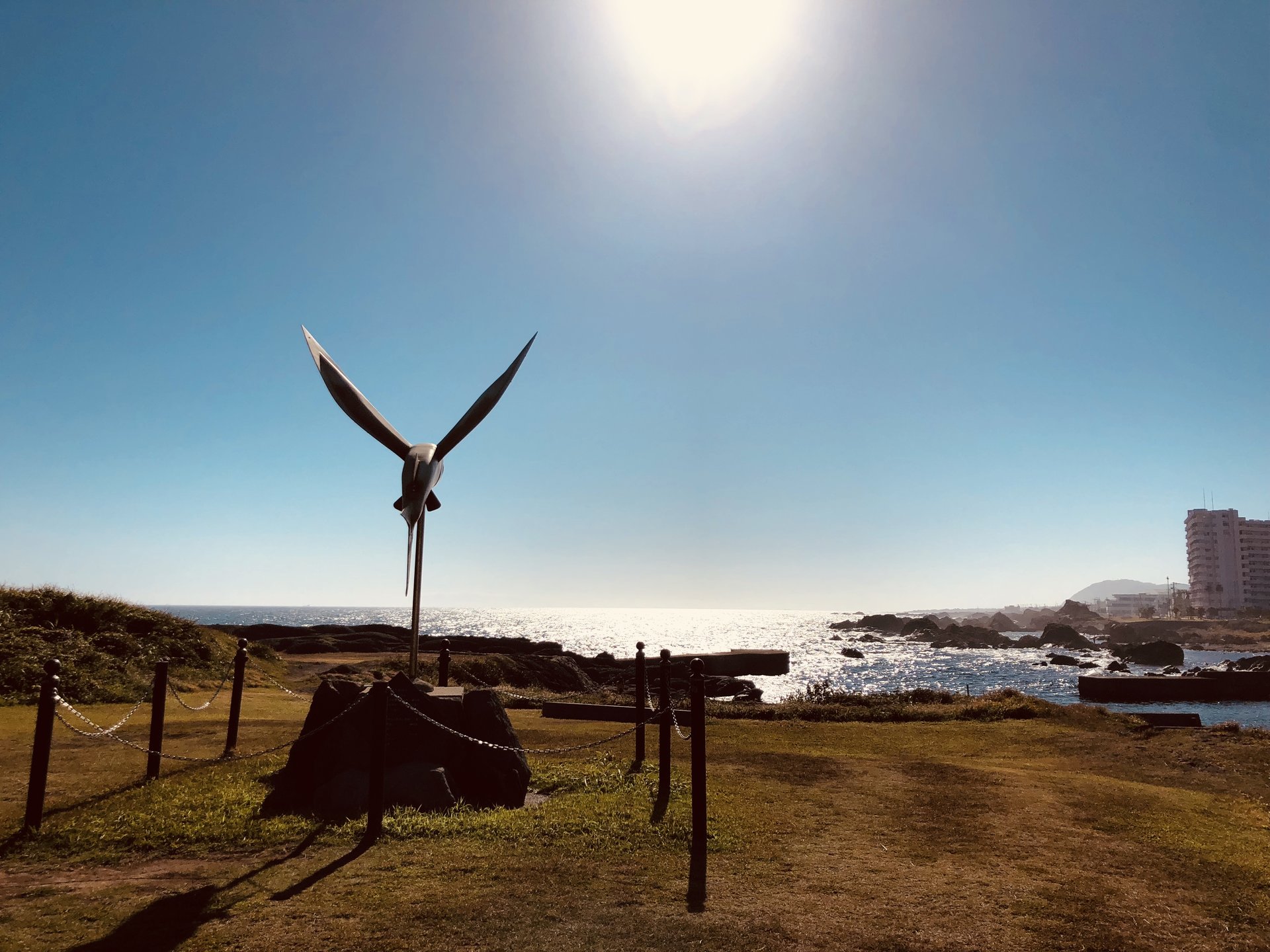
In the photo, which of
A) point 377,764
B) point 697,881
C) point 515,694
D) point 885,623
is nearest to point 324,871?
point 377,764

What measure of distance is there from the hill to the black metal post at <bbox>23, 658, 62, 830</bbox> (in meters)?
13.5

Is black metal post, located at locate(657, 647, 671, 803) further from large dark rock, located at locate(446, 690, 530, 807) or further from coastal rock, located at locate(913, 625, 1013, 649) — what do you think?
coastal rock, located at locate(913, 625, 1013, 649)

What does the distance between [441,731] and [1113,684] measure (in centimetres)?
4640

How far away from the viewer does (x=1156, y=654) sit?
84.2 m

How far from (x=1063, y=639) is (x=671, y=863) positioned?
138 metres

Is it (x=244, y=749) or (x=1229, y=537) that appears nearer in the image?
(x=244, y=749)

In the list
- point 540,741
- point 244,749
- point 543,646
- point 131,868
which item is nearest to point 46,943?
point 131,868

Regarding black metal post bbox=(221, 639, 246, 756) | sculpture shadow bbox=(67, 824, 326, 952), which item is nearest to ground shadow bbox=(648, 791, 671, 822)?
sculpture shadow bbox=(67, 824, 326, 952)

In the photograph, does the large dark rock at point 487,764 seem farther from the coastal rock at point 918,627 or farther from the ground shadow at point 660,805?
the coastal rock at point 918,627

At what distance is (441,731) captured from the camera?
11.4m

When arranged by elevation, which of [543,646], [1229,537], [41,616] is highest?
[1229,537]

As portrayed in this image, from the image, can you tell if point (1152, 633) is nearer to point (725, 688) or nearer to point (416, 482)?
A: point (725, 688)

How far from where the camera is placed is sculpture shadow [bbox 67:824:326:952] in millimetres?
6059

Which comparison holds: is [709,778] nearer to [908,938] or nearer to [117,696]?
[908,938]
